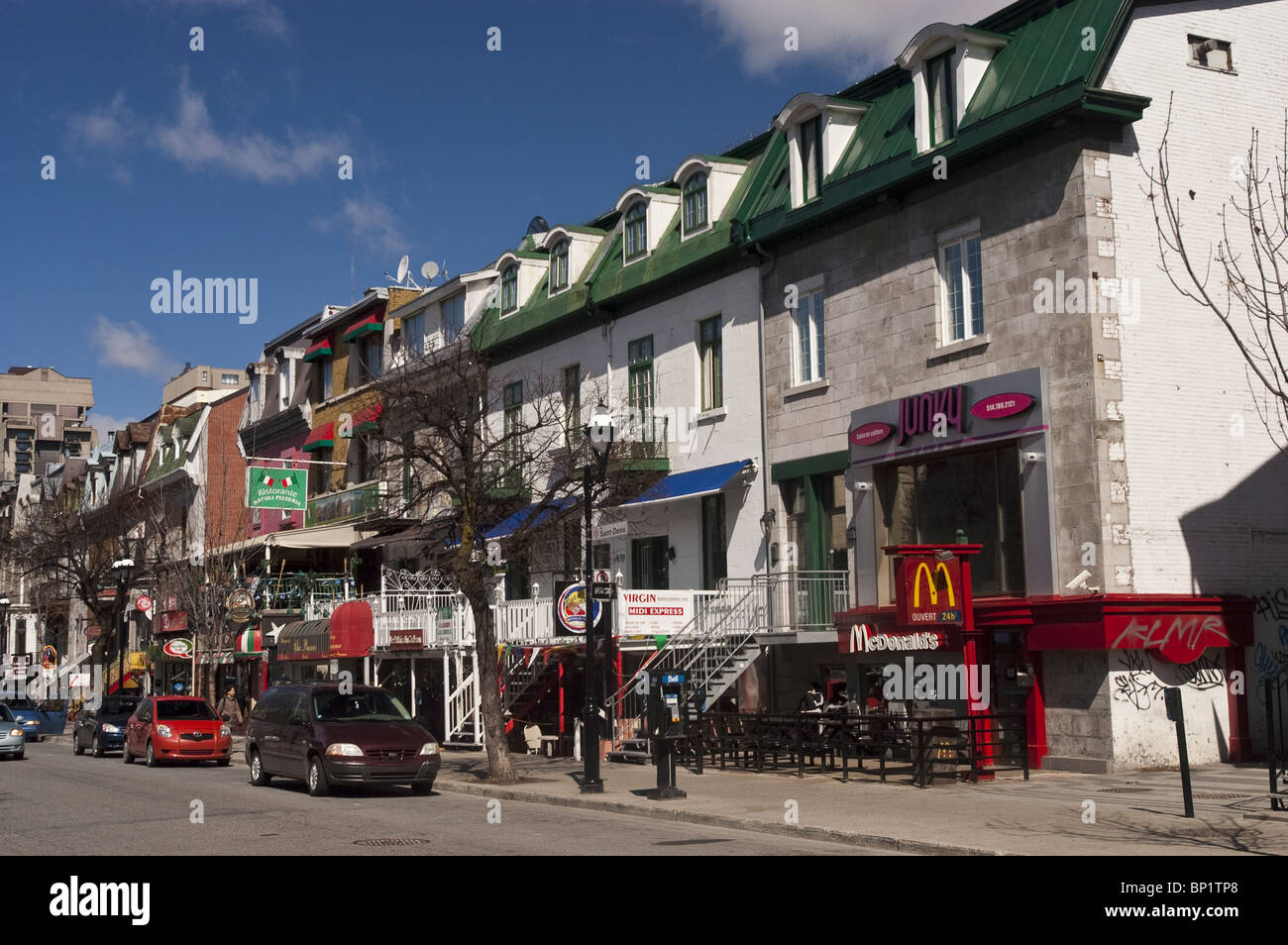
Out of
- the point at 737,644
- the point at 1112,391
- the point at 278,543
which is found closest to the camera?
the point at 1112,391

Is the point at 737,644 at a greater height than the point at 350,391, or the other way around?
the point at 350,391

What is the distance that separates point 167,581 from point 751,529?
1116 inches

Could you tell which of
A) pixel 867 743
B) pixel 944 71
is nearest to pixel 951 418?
pixel 867 743

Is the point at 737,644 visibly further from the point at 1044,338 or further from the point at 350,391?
the point at 350,391

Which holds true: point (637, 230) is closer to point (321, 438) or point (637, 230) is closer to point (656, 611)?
point (656, 611)

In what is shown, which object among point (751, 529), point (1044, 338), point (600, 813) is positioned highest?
point (1044, 338)

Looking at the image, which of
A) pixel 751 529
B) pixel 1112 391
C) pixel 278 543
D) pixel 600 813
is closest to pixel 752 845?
pixel 600 813

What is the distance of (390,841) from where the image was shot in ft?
46.3

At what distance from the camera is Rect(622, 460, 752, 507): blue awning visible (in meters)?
28.1

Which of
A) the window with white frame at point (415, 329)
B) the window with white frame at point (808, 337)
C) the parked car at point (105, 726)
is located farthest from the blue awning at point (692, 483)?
the parked car at point (105, 726)

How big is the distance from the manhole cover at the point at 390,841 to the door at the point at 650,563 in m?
16.8

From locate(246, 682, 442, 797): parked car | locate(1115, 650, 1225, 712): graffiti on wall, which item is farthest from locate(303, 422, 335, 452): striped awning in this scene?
locate(1115, 650, 1225, 712): graffiti on wall

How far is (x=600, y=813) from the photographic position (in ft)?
60.1

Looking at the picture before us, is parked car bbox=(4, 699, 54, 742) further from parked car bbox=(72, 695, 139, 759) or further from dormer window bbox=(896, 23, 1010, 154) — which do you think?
dormer window bbox=(896, 23, 1010, 154)
